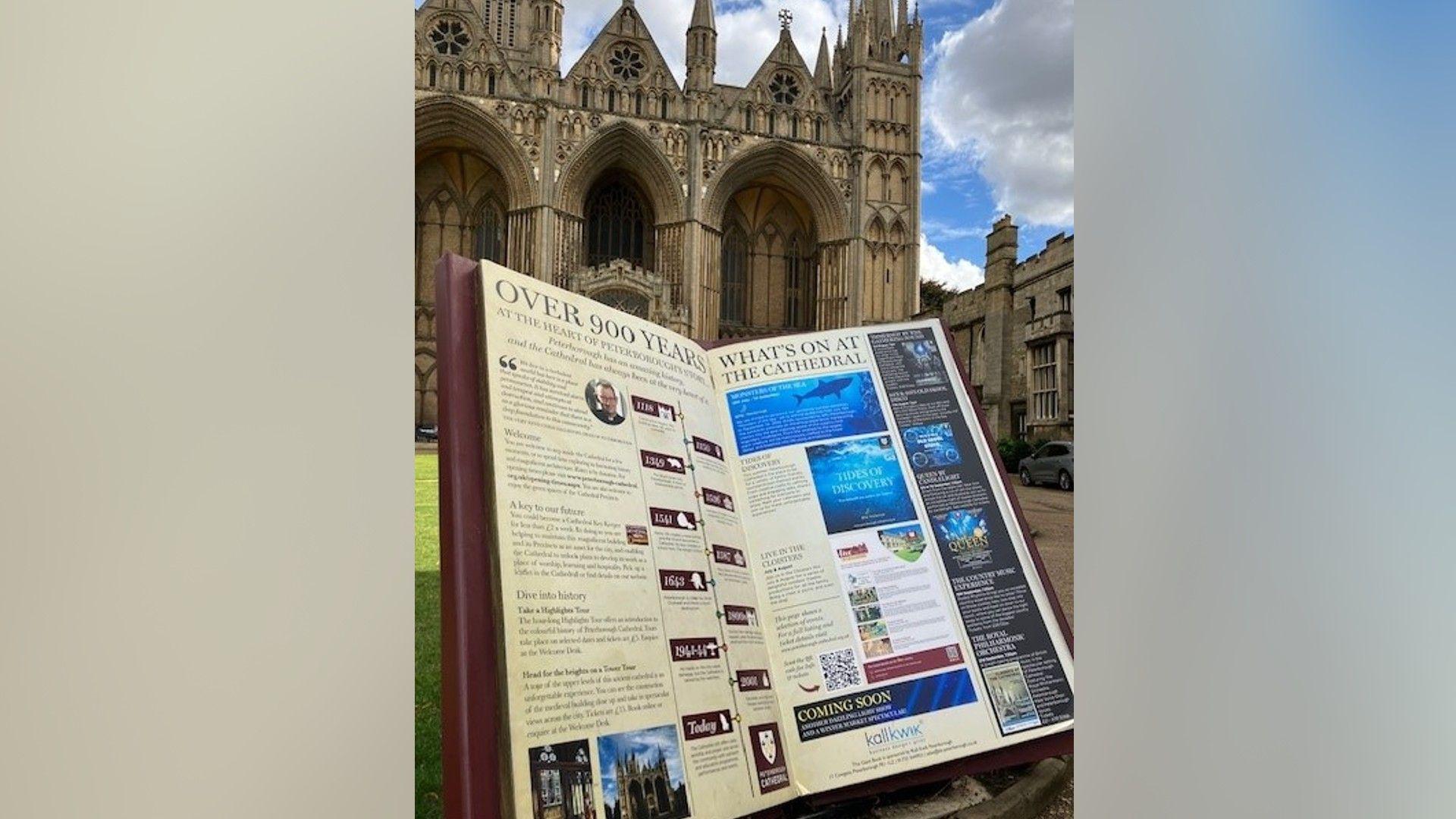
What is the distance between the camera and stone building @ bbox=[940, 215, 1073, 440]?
31.9 ft

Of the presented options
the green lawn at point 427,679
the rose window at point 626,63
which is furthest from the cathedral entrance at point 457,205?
the green lawn at point 427,679

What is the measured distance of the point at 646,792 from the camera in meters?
0.90

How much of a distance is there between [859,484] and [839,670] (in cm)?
31

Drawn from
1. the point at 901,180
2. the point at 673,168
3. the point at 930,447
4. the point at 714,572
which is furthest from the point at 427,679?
the point at 901,180

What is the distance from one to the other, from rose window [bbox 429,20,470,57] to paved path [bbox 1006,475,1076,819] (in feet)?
42.7

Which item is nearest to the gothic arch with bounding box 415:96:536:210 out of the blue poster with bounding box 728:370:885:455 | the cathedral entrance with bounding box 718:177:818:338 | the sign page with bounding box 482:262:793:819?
the cathedral entrance with bounding box 718:177:818:338

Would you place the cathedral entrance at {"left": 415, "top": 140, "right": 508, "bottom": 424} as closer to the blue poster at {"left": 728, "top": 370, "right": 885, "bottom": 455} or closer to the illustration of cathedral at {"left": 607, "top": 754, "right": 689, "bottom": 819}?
the blue poster at {"left": 728, "top": 370, "right": 885, "bottom": 455}

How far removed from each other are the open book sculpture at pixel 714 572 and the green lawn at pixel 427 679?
159 mm

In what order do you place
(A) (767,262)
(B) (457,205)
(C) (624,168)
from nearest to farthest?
1. (B) (457,205)
2. (C) (624,168)
3. (A) (767,262)

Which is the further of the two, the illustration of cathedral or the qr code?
the qr code

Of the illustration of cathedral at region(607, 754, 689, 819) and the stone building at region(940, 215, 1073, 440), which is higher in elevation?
the stone building at region(940, 215, 1073, 440)

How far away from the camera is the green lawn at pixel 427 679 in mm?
1231
